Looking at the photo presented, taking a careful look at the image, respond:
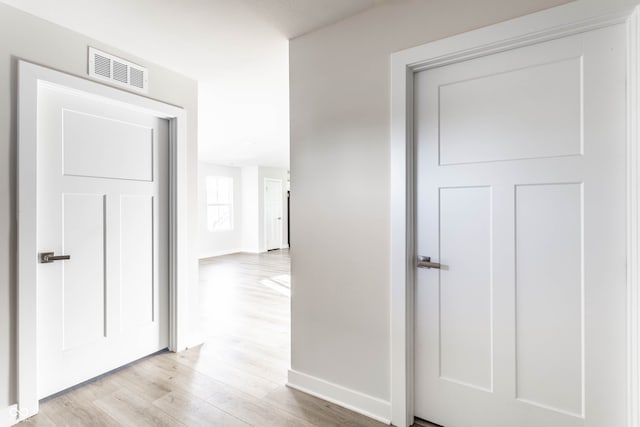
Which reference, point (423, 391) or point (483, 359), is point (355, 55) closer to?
point (483, 359)

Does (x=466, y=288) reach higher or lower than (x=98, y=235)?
lower

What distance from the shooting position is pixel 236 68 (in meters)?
2.61

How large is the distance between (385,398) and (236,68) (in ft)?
8.73

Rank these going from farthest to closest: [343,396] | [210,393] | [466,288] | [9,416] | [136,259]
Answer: [136,259] < [210,393] < [343,396] < [9,416] < [466,288]

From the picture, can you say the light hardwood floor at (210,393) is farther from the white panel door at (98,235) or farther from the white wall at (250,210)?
the white wall at (250,210)

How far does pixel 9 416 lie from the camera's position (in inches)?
69.2

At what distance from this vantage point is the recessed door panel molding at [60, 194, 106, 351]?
2102 mm

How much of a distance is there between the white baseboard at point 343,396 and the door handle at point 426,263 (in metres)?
0.81

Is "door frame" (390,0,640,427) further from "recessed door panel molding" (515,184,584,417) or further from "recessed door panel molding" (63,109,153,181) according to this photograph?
"recessed door panel molding" (63,109,153,181)

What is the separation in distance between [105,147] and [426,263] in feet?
7.82

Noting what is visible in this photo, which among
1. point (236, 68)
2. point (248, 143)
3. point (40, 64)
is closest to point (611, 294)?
point (236, 68)

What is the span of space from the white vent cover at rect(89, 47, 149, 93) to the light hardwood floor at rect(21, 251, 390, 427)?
2.16m

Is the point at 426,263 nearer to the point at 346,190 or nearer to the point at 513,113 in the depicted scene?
the point at 346,190

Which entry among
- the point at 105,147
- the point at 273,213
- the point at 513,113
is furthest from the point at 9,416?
the point at 273,213
